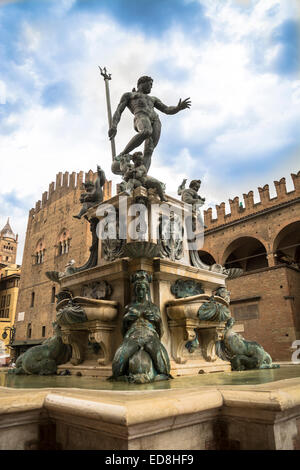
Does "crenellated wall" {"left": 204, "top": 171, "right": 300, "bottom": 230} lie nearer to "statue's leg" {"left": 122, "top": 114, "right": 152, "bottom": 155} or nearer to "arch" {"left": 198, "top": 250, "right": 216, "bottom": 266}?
"arch" {"left": 198, "top": 250, "right": 216, "bottom": 266}

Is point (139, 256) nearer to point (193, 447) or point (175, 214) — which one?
point (175, 214)

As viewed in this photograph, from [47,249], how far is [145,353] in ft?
117

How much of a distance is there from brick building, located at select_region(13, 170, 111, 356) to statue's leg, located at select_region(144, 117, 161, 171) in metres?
25.9

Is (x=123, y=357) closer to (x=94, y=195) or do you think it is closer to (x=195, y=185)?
(x=94, y=195)

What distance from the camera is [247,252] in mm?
26016

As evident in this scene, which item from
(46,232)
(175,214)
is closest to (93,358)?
(175,214)

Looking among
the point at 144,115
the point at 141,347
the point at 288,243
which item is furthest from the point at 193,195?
the point at 288,243

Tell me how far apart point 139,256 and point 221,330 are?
154cm

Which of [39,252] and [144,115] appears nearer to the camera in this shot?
[144,115]

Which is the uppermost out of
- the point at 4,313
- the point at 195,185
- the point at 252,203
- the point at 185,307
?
the point at 252,203

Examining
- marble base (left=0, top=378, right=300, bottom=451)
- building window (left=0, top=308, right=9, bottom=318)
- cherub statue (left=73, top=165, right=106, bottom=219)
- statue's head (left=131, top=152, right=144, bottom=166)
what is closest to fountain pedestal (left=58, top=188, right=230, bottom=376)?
statue's head (left=131, top=152, right=144, bottom=166)

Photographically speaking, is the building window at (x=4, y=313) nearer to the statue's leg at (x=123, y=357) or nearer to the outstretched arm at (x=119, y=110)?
the outstretched arm at (x=119, y=110)

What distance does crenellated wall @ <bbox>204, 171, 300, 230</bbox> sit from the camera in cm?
2147

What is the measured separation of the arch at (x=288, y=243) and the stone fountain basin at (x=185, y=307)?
18490 mm
